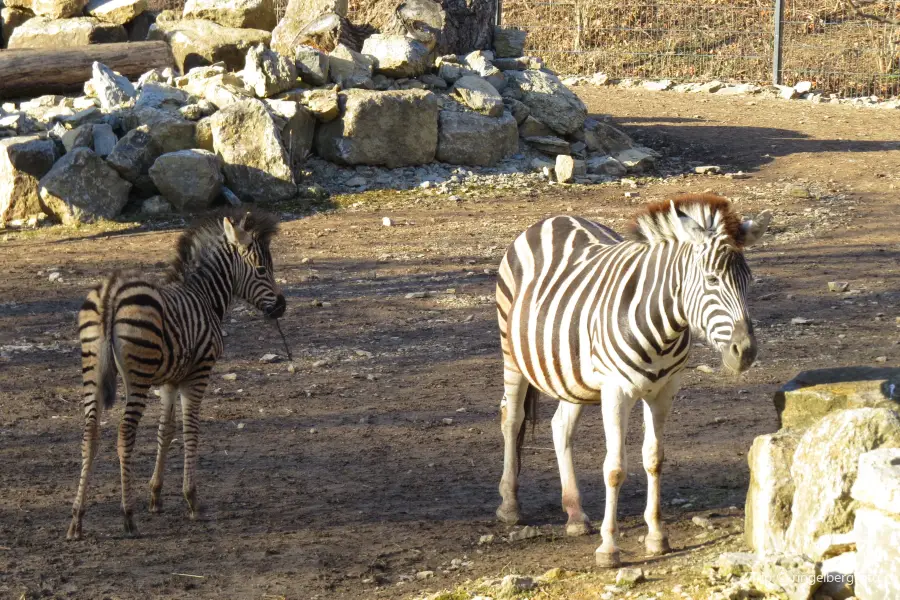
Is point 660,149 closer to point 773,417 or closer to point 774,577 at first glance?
point 773,417

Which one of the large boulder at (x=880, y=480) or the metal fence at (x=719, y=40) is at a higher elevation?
the metal fence at (x=719, y=40)

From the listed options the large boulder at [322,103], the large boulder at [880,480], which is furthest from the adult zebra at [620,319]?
the large boulder at [322,103]

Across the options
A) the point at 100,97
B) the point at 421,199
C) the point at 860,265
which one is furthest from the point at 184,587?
the point at 100,97

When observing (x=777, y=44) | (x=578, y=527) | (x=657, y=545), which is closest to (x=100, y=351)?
(x=578, y=527)

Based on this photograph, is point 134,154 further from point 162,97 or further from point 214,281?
point 214,281

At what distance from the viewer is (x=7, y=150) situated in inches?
509

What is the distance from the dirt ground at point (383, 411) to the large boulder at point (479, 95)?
1600 mm

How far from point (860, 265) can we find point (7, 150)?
9.58 metres

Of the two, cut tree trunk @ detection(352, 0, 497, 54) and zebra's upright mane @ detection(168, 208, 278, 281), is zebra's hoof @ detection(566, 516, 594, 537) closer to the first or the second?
zebra's upright mane @ detection(168, 208, 278, 281)

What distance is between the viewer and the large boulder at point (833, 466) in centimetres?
438

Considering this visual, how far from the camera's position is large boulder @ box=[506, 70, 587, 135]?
1534 centimetres

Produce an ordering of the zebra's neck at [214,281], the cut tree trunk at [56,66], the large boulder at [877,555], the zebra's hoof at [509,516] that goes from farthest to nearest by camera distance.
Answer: the cut tree trunk at [56,66] → the zebra's neck at [214,281] → the zebra's hoof at [509,516] → the large boulder at [877,555]

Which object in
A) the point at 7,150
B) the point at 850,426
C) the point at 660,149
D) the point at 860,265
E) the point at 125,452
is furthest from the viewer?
the point at 660,149

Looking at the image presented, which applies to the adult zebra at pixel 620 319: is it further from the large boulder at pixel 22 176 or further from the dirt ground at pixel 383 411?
the large boulder at pixel 22 176
